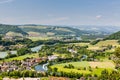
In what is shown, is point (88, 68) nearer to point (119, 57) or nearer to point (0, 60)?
point (0, 60)

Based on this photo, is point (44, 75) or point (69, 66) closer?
point (44, 75)

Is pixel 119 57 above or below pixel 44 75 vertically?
above

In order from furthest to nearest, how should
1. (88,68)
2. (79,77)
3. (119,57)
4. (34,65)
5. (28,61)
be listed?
1. (28,61)
2. (34,65)
3. (88,68)
4. (79,77)
5. (119,57)

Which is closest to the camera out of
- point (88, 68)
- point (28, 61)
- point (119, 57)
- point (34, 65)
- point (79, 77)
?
point (119, 57)

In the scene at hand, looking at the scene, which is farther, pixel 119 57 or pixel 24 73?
pixel 24 73

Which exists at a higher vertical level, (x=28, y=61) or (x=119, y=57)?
(x=119, y=57)

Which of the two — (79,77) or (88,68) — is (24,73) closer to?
(79,77)

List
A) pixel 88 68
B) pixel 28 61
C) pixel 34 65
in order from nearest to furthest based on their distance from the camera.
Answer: pixel 88 68 < pixel 34 65 < pixel 28 61

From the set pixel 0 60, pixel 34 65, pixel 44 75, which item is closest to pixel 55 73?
pixel 44 75

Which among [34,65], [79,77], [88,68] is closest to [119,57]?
[79,77]
